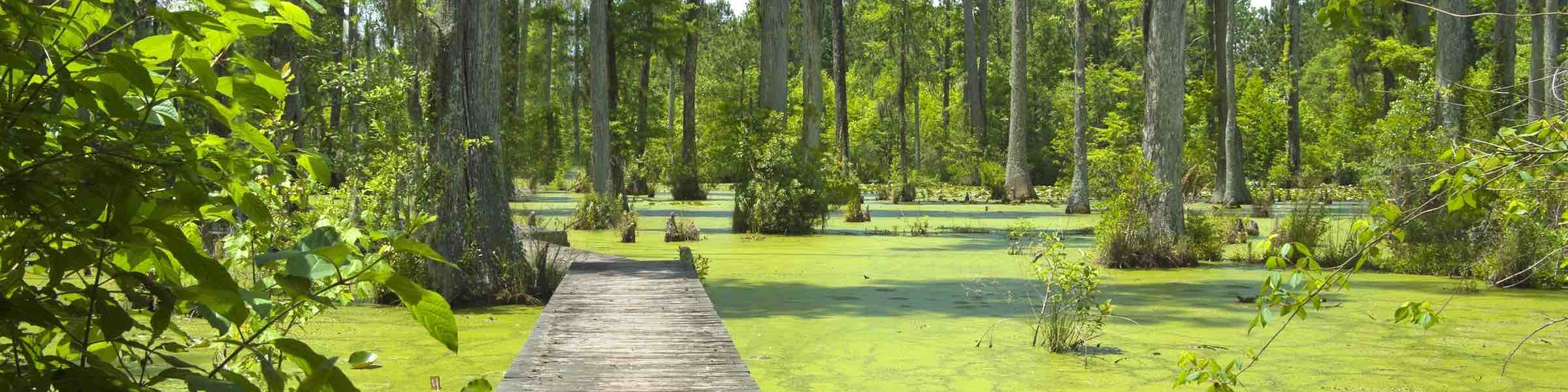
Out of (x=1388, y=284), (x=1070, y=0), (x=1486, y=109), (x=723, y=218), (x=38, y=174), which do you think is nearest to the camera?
(x=38, y=174)

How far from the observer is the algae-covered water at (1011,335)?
18.9 ft

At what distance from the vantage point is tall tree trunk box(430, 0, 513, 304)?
8289 millimetres

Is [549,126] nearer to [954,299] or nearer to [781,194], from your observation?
[781,194]

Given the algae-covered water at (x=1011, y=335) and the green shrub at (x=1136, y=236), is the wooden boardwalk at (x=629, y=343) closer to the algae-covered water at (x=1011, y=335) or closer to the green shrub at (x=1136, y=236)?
the algae-covered water at (x=1011, y=335)

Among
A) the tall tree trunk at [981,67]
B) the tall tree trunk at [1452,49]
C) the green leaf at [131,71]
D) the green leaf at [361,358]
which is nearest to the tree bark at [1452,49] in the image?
the tall tree trunk at [1452,49]

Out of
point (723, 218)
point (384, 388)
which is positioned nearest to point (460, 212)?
point (384, 388)

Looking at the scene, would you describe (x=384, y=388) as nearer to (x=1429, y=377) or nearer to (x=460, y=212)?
(x=460, y=212)

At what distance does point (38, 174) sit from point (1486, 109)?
14838 millimetres

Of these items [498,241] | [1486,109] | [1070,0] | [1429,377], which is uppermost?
[1070,0]

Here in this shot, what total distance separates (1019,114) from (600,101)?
1012cm

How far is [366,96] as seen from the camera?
8805 mm

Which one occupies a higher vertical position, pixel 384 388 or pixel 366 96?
pixel 366 96

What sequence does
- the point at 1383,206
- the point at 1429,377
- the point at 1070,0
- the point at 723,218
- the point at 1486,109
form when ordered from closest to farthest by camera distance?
the point at 1383,206, the point at 1429,377, the point at 1486,109, the point at 723,218, the point at 1070,0

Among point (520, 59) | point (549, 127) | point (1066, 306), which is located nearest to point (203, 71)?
point (1066, 306)
